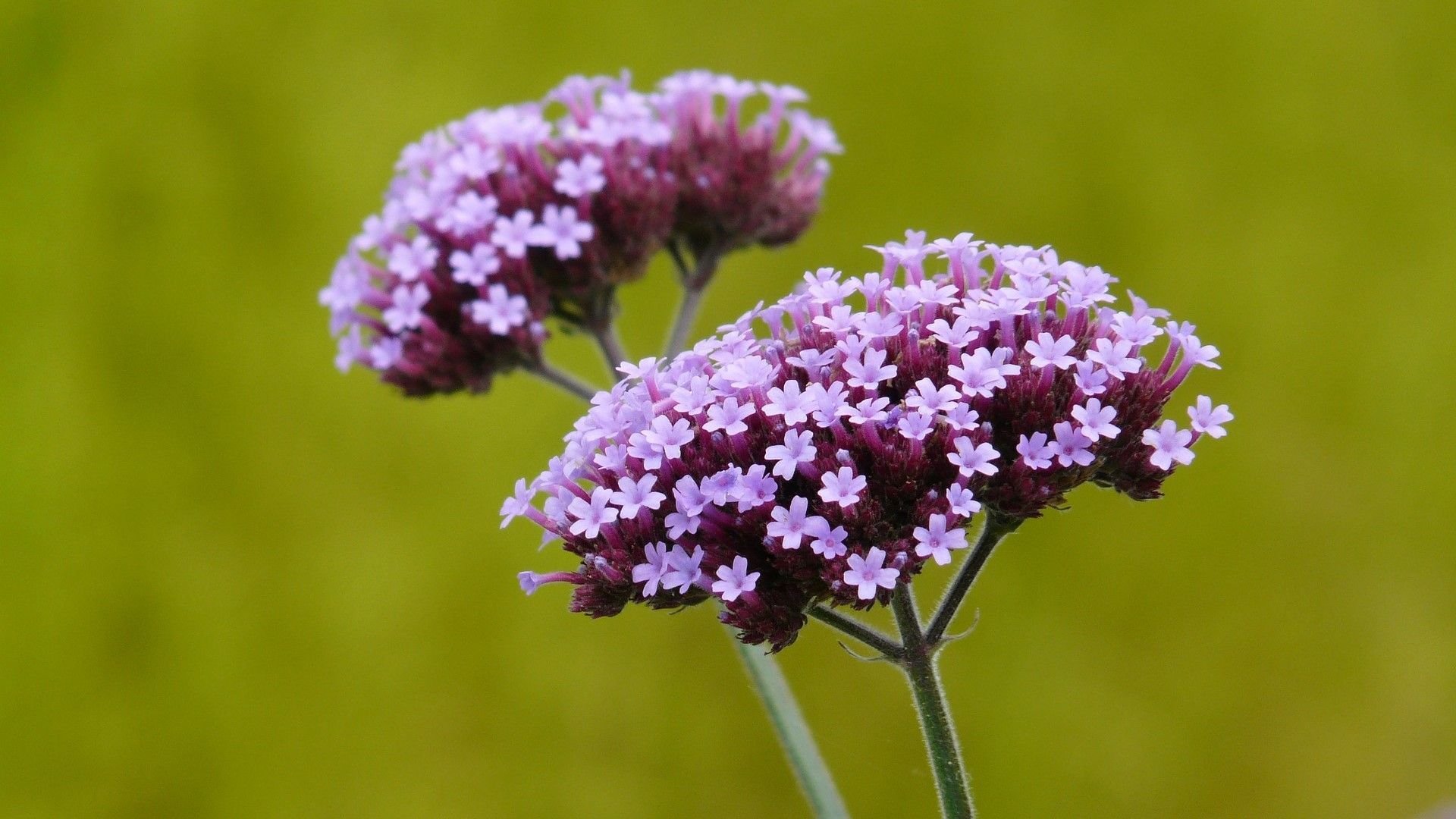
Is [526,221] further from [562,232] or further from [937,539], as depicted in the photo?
[937,539]

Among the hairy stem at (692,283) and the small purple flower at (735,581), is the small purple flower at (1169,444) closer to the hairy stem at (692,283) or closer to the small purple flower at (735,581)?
the small purple flower at (735,581)

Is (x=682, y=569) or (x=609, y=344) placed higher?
(x=609, y=344)

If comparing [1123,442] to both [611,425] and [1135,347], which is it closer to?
[1135,347]

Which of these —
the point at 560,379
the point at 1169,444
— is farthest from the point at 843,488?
the point at 560,379

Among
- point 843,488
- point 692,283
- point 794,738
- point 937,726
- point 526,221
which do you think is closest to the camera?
point 843,488

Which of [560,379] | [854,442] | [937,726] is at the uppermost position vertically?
[560,379]

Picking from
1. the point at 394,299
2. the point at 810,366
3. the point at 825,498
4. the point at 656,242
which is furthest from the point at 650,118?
the point at 825,498

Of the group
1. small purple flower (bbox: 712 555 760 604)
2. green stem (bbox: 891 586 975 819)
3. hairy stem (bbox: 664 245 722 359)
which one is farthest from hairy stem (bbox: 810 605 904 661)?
hairy stem (bbox: 664 245 722 359)
